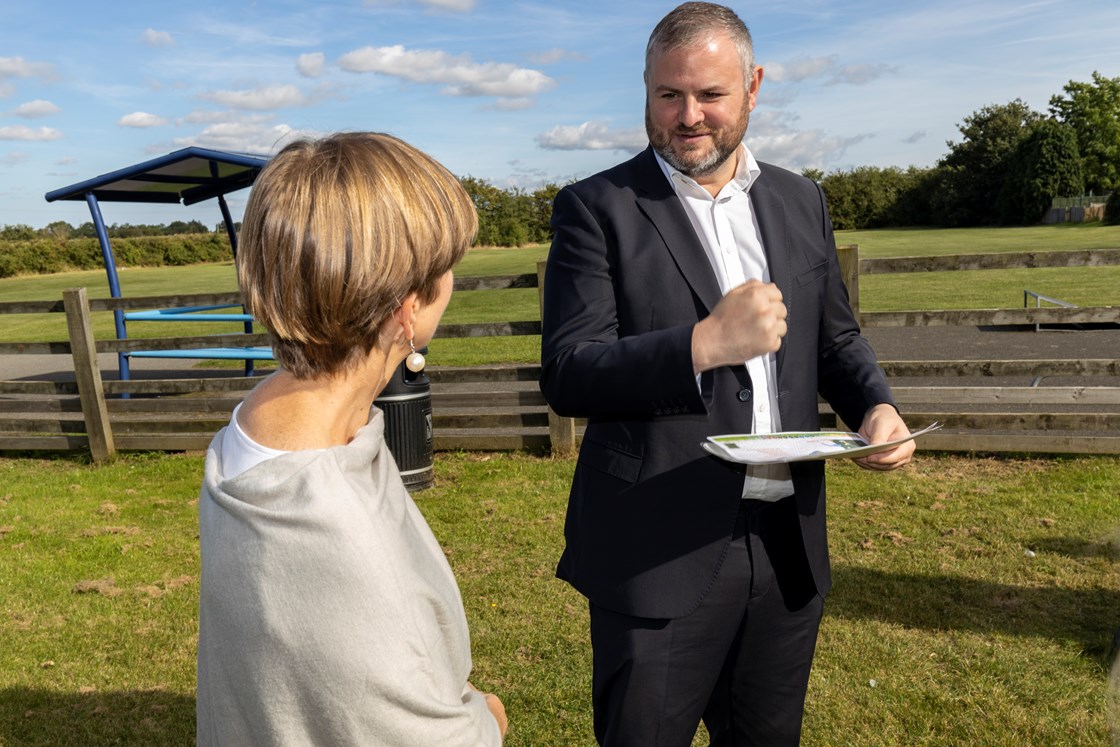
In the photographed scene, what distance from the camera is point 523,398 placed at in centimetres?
792

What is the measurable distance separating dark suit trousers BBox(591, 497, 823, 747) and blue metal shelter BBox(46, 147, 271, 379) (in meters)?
8.03

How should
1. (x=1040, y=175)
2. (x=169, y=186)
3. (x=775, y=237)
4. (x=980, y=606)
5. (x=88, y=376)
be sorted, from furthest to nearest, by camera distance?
1. (x=1040, y=175)
2. (x=169, y=186)
3. (x=88, y=376)
4. (x=980, y=606)
5. (x=775, y=237)

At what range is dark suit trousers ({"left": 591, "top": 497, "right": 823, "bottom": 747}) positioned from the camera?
7.40ft

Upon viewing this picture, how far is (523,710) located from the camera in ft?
13.6

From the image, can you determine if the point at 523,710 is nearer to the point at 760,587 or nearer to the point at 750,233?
the point at 760,587

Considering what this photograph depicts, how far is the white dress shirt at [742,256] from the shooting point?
2.30 meters

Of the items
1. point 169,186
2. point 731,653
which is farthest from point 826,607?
point 169,186

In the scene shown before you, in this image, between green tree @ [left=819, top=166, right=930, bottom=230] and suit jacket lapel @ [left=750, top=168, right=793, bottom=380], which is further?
green tree @ [left=819, top=166, right=930, bottom=230]

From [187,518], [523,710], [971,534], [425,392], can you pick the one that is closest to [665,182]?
[523,710]

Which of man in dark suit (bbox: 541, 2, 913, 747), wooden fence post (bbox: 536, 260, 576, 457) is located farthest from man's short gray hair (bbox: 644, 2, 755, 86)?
wooden fence post (bbox: 536, 260, 576, 457)

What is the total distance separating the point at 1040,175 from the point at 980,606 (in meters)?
63.7

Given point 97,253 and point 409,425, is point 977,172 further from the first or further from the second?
point 409,425

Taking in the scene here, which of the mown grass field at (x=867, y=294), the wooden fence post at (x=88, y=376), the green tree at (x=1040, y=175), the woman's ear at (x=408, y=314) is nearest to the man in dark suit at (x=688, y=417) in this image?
the woman's ear at (x=408, y=314)

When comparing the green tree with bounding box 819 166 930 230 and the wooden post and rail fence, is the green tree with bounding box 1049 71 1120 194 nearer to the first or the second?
the green tree with bounding box 819 166 930 230
